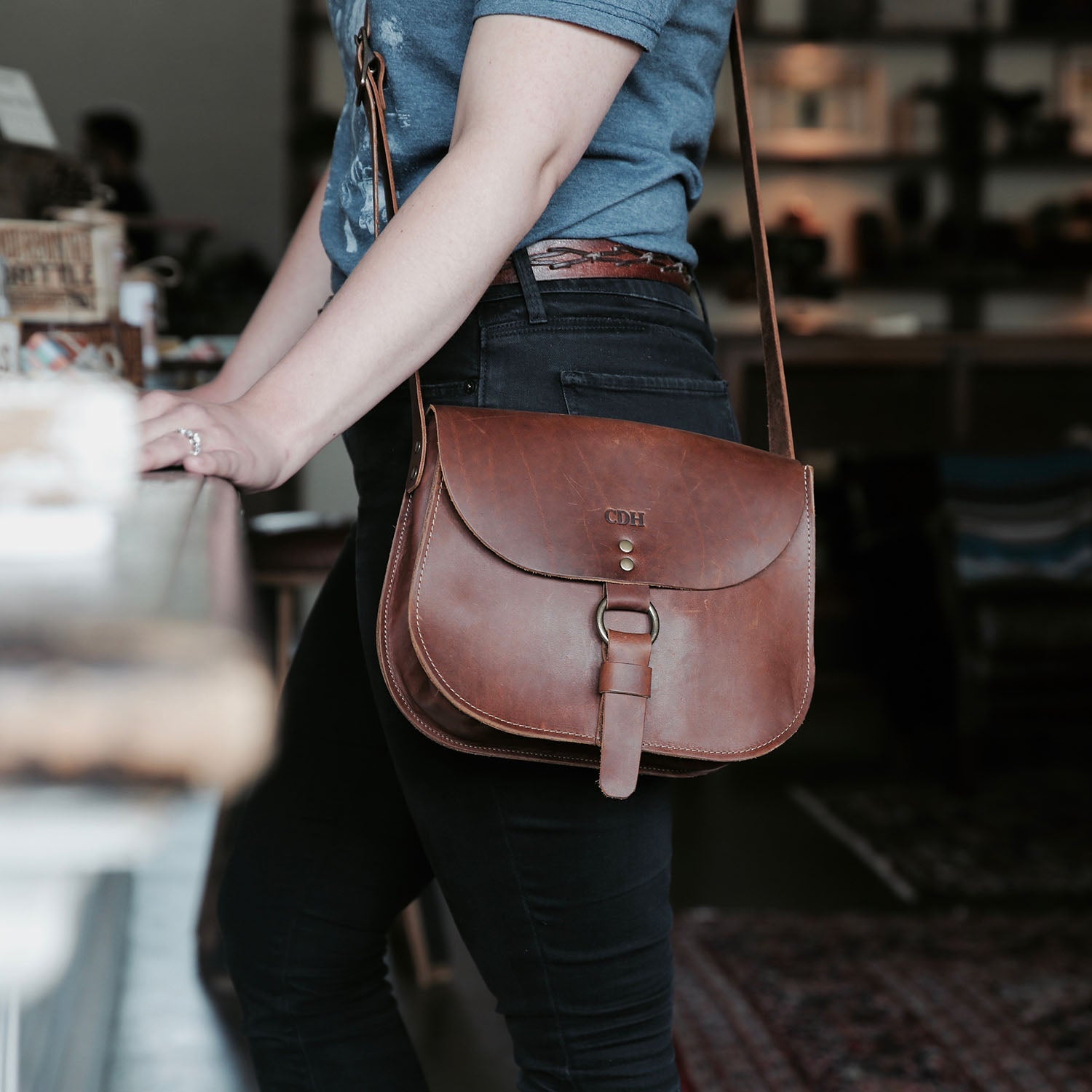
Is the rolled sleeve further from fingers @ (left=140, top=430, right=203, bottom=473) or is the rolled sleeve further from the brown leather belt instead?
fingers @ (left=140, top=430, right=203, bottom=473)

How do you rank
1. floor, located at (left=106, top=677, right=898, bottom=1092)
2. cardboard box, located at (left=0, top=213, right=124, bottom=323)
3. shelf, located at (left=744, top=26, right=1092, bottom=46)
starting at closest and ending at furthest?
cardboard box, located at (left=0, top=213, right=124, bottom=323) → floor, located at (left=106, top=677, right=898, bottom=1092) → shelf, located at (left=744, top=26, right=1092, bottom=46)

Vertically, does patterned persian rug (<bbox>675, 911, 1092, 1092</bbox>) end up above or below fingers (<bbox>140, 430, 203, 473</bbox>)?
below

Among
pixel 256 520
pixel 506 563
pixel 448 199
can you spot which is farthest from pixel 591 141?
pixel 256 520

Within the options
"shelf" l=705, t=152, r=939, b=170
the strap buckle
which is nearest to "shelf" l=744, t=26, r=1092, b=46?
"shelf" l=705, t=152, r=939, b=170

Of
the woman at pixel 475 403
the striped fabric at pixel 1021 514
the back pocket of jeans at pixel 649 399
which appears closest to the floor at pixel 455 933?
A: the woman at pixel 475 403

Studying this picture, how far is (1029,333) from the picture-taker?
4598 millimetres

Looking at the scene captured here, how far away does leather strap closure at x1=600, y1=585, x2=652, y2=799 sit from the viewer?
2.20 feet

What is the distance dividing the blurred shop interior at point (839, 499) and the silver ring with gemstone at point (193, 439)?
0.10 m

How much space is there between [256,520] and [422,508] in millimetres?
1507

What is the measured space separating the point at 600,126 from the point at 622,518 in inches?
9.0

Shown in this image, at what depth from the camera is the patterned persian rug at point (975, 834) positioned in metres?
2.53

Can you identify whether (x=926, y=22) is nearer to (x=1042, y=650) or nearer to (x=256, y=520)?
(x=1042, y=650)

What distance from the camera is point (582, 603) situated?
27.2 inches

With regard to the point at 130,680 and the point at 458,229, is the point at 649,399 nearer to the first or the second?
the point at 458,229
